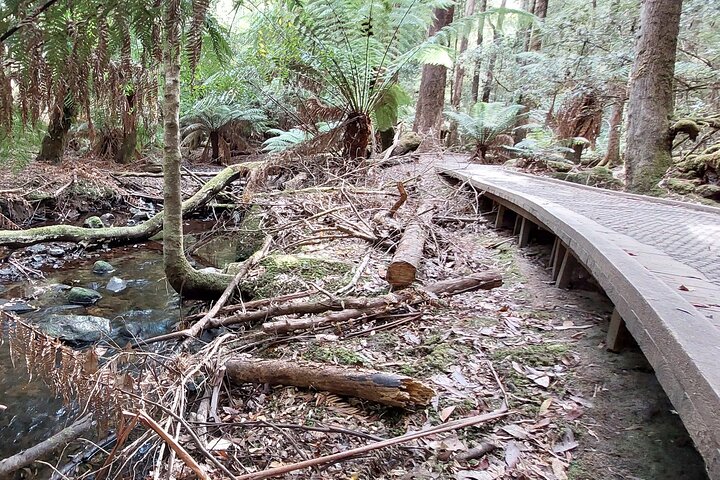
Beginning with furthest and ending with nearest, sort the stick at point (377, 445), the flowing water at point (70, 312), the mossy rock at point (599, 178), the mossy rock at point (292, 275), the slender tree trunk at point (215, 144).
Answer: the slender tree trunk at point (215, 144), the mossy rock at point (599, 178), the mossy rock at point (292, 275), the flowing water at point (70, 312), the stick at point (377, 445)

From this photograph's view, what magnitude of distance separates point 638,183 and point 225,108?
29.8 feet

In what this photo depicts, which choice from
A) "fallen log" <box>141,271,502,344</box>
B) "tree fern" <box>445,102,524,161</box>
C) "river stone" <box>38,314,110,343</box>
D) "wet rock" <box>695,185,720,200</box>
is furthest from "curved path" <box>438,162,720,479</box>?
"tree fern" <box>445,102,524,161</box>

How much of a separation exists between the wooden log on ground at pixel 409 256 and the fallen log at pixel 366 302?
0.41 feet

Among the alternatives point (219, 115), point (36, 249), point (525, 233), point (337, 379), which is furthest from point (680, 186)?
point (219, 115)

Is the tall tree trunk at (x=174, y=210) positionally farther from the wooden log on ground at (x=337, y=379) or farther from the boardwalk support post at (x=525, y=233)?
the boardwalk support post at (x=525, y=233)

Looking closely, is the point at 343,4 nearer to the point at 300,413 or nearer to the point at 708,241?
the point at 708,241

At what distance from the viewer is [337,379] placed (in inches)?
68.9

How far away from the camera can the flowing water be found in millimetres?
2170

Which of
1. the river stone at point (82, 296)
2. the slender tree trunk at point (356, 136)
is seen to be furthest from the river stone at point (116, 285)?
the slender tree trunk at point (356, 136)

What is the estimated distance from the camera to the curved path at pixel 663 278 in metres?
0.91

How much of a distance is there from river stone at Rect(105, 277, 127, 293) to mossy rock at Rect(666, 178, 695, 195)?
5.83 metres

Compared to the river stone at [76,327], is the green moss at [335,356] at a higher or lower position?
higher

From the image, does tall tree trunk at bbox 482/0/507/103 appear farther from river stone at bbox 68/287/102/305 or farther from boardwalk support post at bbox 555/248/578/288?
river stone at bbox 68/287/102/305

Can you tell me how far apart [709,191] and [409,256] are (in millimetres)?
3945
